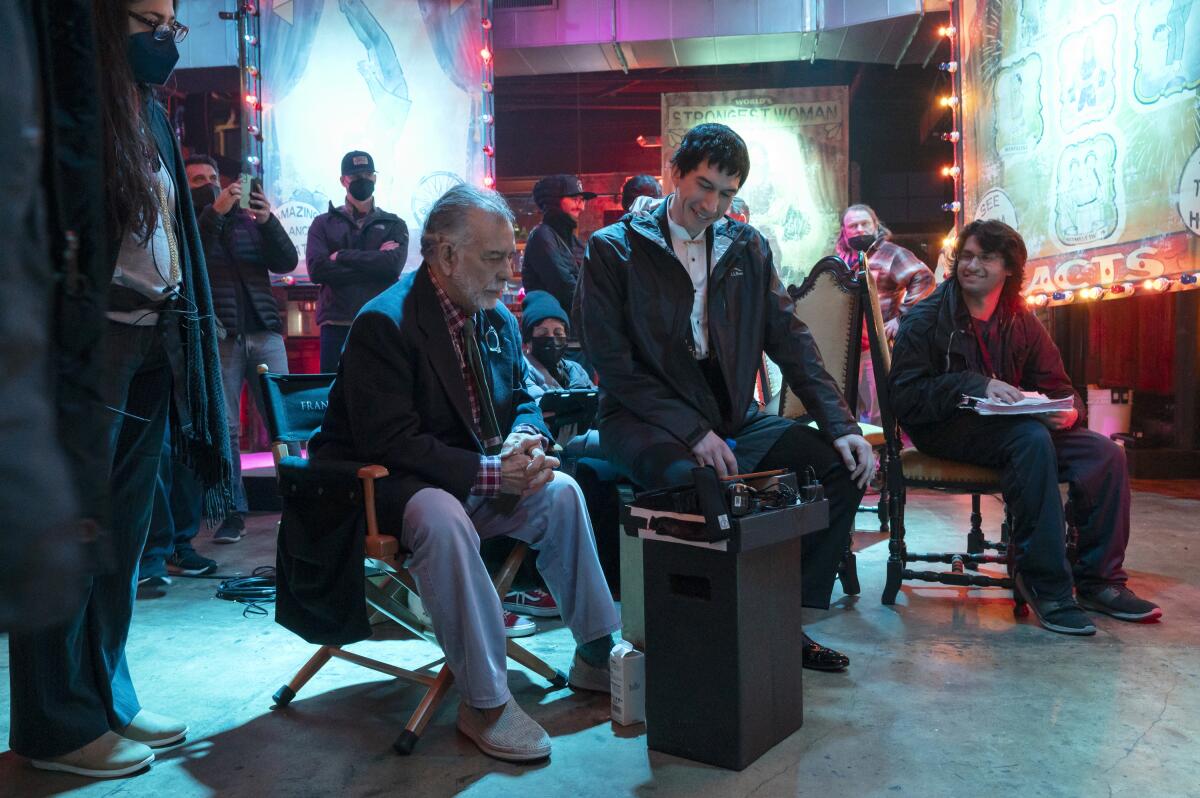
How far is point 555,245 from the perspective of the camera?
4.98 metres

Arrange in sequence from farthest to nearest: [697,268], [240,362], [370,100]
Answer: [370,100] < [240,362] < [697,268]

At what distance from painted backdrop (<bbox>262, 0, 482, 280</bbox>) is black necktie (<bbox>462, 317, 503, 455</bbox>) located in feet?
13.9

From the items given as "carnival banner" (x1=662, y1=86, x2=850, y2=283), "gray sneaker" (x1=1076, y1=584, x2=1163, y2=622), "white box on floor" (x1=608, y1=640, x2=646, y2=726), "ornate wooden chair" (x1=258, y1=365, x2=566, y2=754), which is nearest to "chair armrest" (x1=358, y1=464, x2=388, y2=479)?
"ornate wooden chair" (x1=258, y1=365, x2=566, y2=754)

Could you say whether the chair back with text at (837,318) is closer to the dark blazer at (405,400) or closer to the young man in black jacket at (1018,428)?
the young man in black jacket at (1018,428)

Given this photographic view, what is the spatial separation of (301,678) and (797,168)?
6.99 m

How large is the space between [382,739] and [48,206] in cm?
165

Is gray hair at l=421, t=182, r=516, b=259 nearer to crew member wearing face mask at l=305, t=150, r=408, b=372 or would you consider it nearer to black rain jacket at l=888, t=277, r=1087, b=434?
black rain jacket at l=888, t=277, r=1087, b=434

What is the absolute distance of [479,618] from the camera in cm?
205

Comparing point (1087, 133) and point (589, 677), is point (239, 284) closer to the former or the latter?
point (589, 677)

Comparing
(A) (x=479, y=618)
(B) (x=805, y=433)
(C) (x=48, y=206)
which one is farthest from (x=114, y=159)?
(B) (x=805, y=433)

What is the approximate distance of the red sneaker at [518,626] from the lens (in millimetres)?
2965

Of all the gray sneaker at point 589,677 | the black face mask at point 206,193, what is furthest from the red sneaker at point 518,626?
the black face mask at point 206,193

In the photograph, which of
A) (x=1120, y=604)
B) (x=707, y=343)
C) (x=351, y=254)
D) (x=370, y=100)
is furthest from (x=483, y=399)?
(x=370, y=100)

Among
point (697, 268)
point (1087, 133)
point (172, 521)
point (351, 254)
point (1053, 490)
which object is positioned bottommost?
point (172, 521)
